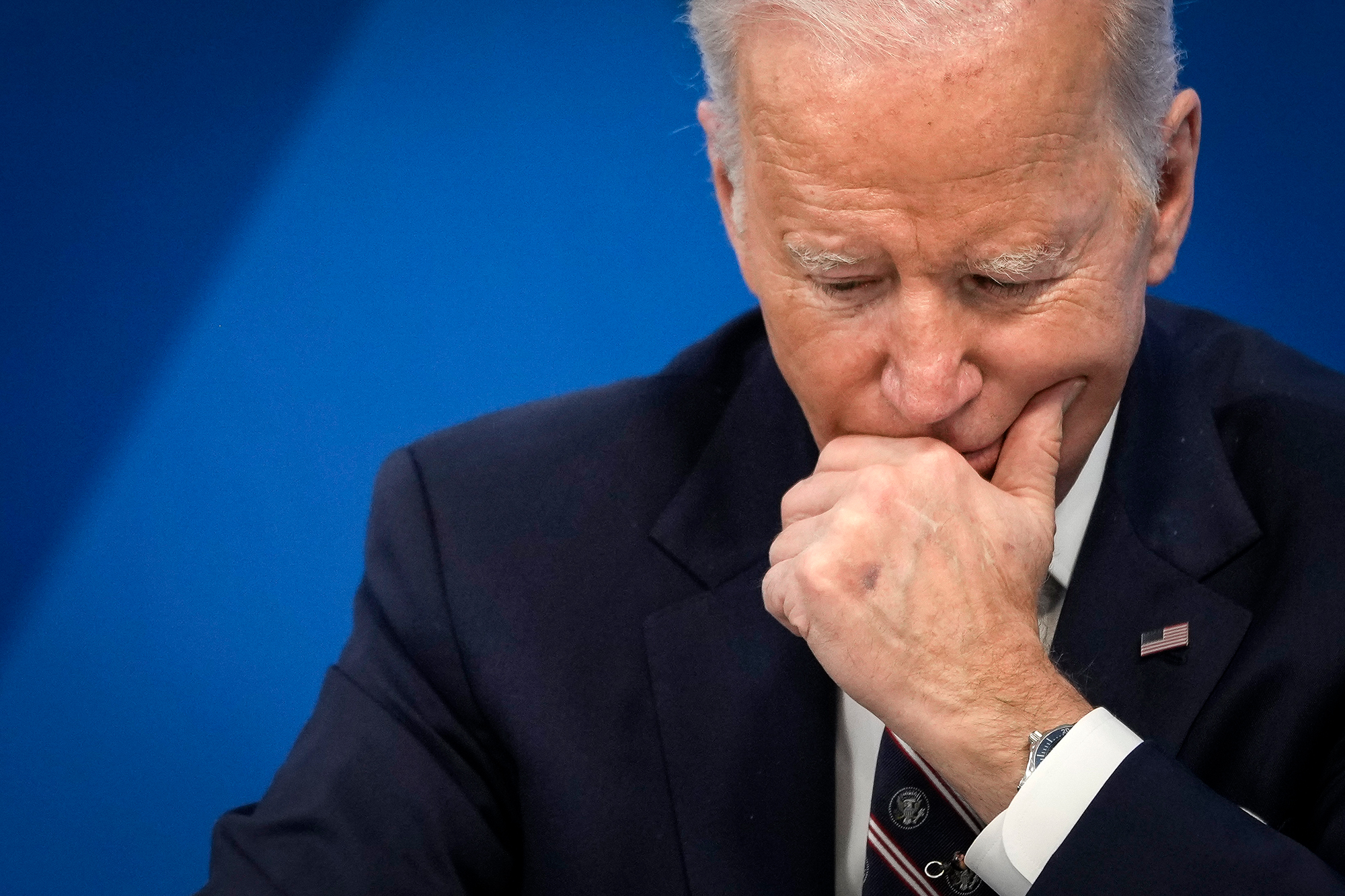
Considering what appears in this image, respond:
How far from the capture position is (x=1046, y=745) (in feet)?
5.01

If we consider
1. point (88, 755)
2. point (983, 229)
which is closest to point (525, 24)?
point (983, 229)

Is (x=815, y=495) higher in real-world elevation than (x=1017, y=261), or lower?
lower

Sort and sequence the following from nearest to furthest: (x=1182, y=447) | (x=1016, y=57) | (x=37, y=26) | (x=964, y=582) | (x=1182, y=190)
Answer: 1. (x=1016, y=57)
2. (x=964, y=582)
3. (x=1182, y=190)
4. (x=1182, y=447)
5. (x=37, y=26)

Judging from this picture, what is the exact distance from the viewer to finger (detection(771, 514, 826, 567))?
1.67m

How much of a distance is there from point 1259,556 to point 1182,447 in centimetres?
21

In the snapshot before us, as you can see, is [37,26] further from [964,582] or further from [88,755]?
[964,582]

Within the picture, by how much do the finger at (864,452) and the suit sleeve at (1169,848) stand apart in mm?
440

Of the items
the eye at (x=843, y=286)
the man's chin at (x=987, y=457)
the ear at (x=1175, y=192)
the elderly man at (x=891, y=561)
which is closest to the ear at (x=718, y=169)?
the elderly man at (x=891, y=561)

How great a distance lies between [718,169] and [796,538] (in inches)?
21.2

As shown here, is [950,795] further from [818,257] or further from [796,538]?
[818,257]

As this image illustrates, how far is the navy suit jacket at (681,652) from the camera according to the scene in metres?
1.78

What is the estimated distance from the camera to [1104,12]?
61.1 inches

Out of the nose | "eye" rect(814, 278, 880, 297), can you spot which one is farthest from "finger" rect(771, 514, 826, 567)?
"eye" rect(814, 278, 880, 297)

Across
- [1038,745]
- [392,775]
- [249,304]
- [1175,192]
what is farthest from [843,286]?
[249,304]
